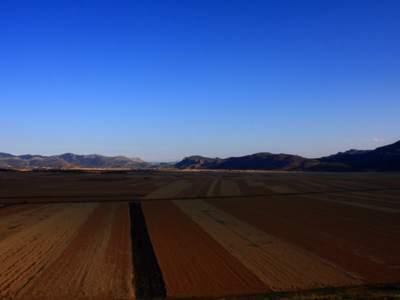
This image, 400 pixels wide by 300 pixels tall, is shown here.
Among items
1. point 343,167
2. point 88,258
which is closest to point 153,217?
point 88,258

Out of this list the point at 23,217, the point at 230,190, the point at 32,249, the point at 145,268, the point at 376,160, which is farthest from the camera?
the point at 376,160

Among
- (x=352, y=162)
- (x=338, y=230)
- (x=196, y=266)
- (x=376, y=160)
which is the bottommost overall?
(x=196, y=266)

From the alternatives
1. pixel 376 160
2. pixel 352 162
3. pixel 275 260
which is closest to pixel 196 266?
pixel 275 260

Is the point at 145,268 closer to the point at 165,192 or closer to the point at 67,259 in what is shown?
the point at 67,259

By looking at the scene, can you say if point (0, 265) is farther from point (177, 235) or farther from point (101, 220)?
point (101, 220)

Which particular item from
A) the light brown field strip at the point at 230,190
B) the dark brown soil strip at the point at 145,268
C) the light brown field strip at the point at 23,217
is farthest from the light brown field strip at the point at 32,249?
the light brown field strip at the point at 230,190

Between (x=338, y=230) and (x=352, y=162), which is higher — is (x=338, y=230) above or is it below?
below
